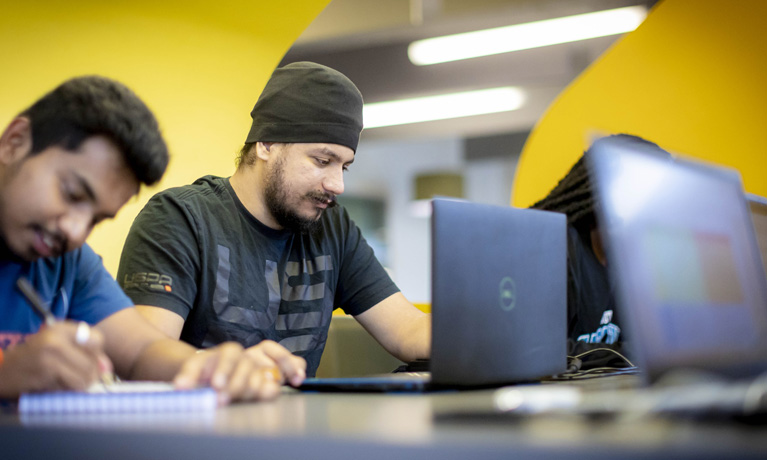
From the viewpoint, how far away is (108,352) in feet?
3.59

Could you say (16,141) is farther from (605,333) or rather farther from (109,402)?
(605,333)

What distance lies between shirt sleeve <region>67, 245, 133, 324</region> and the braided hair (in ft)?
4.43

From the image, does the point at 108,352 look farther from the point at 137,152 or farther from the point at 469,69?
the point at 469,69

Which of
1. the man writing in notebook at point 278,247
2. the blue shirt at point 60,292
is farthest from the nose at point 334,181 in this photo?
the blue shirt at point 60,292

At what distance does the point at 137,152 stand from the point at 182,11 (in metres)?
1.38

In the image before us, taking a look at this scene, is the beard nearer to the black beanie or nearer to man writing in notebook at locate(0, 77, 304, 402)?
the black beanie

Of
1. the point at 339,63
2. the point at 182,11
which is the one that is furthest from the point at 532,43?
the point at 182,11

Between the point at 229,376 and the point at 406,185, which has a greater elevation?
the point at 406,185

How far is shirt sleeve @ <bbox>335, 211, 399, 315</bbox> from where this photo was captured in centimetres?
191

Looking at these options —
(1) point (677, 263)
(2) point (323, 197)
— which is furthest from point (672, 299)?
(2) point (323, 197)

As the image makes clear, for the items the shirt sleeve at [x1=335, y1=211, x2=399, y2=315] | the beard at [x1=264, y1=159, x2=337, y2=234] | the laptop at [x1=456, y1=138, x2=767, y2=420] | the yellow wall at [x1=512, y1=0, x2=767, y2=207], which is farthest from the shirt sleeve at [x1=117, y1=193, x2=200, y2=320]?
the yellow wall at [x1=512, y1=0, x2=767, y2=207]

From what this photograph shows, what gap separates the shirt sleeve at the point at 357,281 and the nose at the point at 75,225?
1.01 m

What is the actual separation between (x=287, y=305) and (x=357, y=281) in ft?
0.90

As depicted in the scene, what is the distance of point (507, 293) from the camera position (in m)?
0.97
